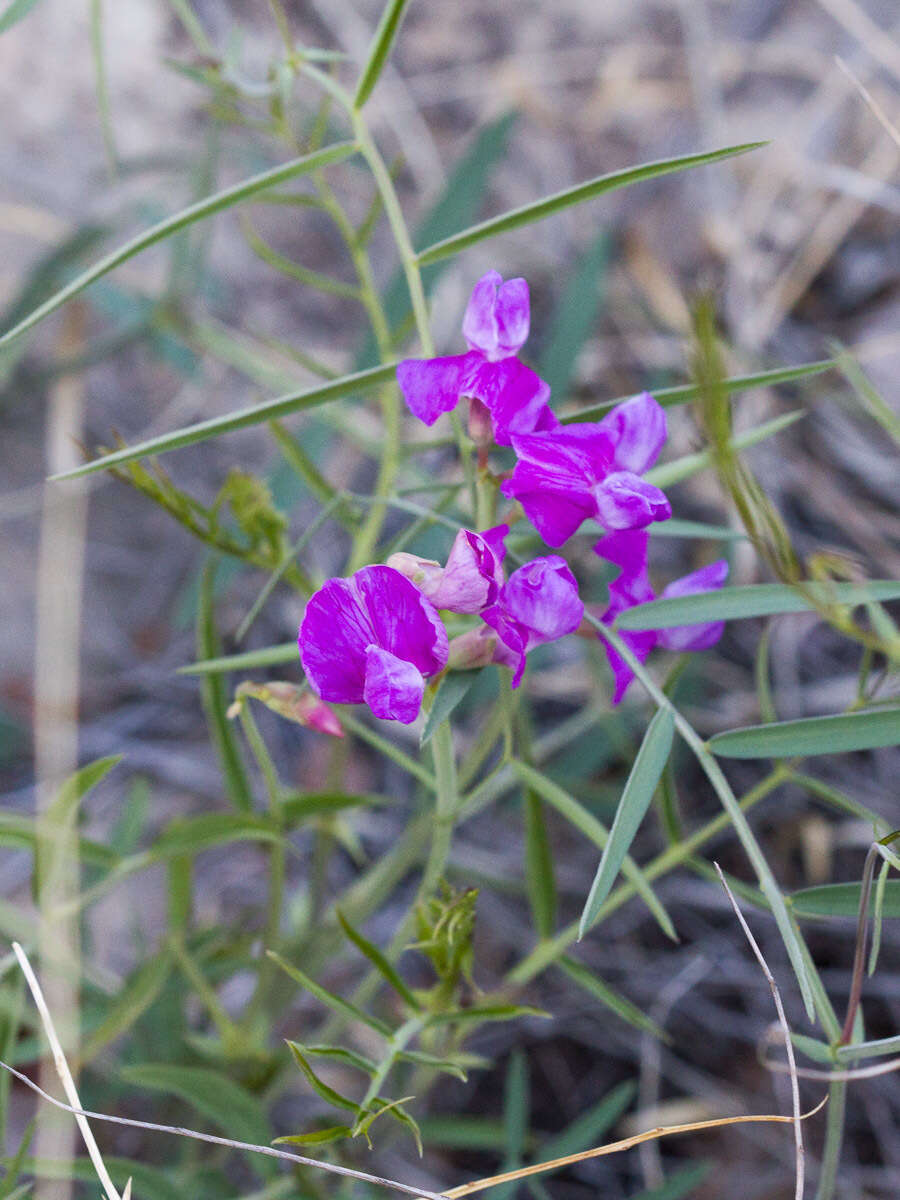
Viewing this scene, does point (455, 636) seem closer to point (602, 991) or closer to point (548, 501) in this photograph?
point (548, 501)

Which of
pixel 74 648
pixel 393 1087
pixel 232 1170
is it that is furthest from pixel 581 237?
pixel 232 1170

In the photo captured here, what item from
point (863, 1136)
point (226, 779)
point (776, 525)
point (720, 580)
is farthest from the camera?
point (863, 1136)

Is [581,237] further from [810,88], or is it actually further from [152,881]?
[152,881]

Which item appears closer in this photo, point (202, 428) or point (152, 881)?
point (202, 428)

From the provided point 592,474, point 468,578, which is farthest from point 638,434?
point 468,578

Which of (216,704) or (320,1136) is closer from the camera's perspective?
(320,1136)
